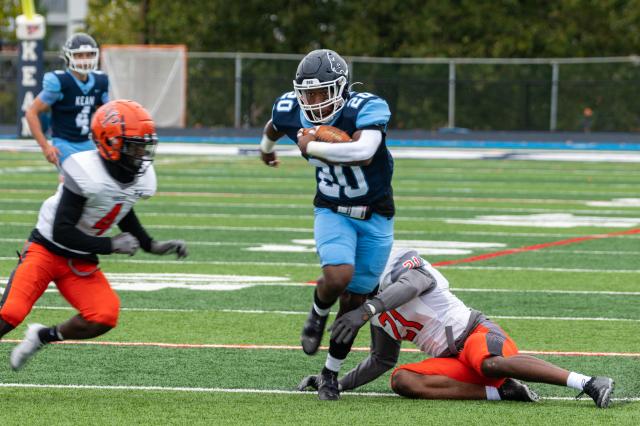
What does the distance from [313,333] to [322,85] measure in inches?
46.2

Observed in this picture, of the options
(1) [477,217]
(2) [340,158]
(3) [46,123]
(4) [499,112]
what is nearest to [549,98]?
(4) [499,112]

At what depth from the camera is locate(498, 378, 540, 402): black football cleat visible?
609cm

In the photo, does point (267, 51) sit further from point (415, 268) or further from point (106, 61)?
point (415, 268)

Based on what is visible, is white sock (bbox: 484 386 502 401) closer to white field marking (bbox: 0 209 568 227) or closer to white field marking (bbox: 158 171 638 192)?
white field marking (bbox: 0 209 568 227)

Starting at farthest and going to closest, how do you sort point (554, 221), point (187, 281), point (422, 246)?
point (554, 221) → point (422, 246) → point (187, 281)

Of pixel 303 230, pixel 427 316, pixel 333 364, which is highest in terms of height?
pixel 427 316

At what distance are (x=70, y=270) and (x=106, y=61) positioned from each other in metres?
26.4

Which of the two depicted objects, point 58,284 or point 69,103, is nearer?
point 58,284

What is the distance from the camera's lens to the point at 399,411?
232 inches

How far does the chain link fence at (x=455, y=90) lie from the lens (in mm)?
31688

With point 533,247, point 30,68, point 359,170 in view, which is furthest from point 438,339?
point 30,68

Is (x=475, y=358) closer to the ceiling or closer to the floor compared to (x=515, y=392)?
closer to the ceiling

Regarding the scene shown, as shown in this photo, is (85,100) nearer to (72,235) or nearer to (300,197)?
(300,197)

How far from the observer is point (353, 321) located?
19.2ft
